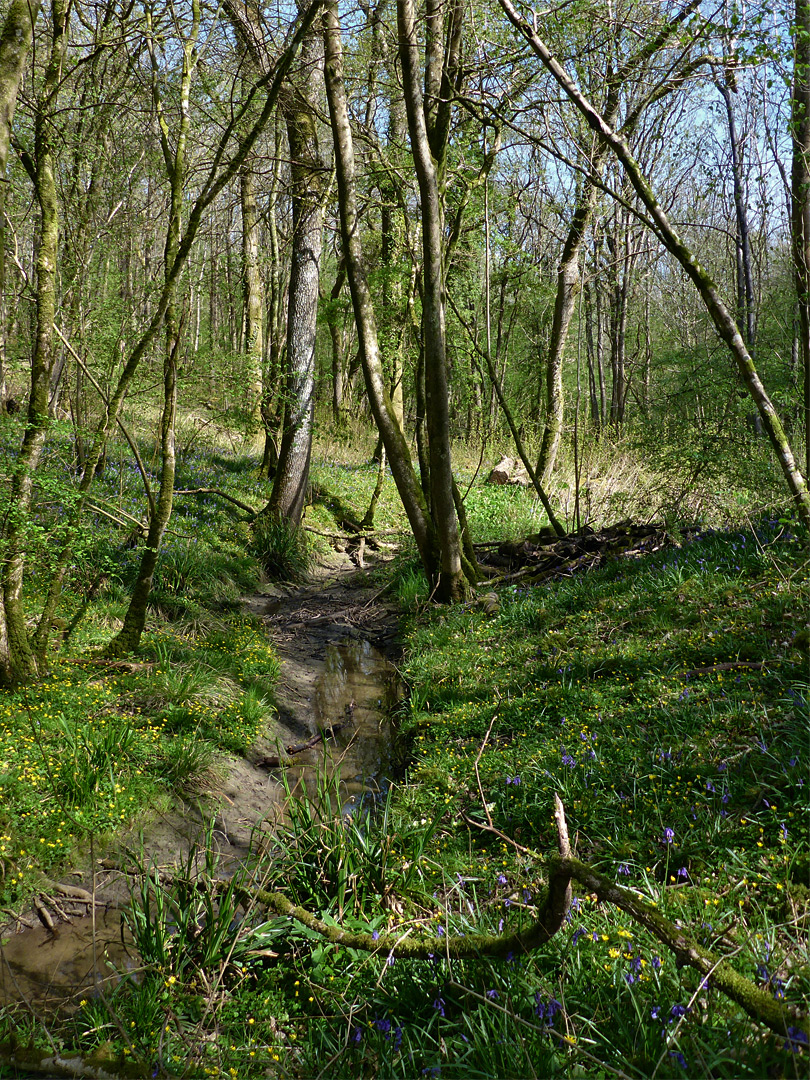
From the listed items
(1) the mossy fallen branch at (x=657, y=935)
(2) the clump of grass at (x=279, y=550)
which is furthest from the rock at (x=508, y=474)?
(1) the mossy fallen branch at (x=657, y=935)

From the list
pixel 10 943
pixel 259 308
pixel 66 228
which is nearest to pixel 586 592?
pixel 10 943

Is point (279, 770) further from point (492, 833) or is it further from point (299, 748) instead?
point (492, 833)

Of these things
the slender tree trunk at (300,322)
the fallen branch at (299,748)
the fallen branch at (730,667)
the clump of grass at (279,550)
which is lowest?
the fallen branch at (299,748)

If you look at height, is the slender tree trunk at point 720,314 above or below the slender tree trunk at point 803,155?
below

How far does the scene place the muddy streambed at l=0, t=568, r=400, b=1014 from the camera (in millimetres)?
3002

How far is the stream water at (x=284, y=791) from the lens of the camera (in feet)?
9.43

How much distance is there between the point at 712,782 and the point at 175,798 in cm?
329

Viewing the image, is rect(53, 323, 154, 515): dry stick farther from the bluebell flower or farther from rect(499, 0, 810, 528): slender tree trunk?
the bluebell flower

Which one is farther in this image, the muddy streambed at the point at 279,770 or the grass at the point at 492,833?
the muddy streambed at the point at 279,770

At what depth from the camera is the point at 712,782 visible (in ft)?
11.1

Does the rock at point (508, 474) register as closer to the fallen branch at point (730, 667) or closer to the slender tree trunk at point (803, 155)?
the slender tree trunk at point (803, 155)

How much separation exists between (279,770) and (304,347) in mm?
7553

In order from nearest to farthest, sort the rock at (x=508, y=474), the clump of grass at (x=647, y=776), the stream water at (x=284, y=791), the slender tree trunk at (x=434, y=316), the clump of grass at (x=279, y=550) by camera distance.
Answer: the clump of grass at (x=647, y=776), the stream water at (x=284, y=791), the slender tree trunk at (x=434, y=316), the clump of grass at (x=279, y=550), the rock at (x=508, y=474)

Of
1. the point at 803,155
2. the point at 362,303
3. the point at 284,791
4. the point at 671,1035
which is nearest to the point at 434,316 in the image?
the point at 362,303
